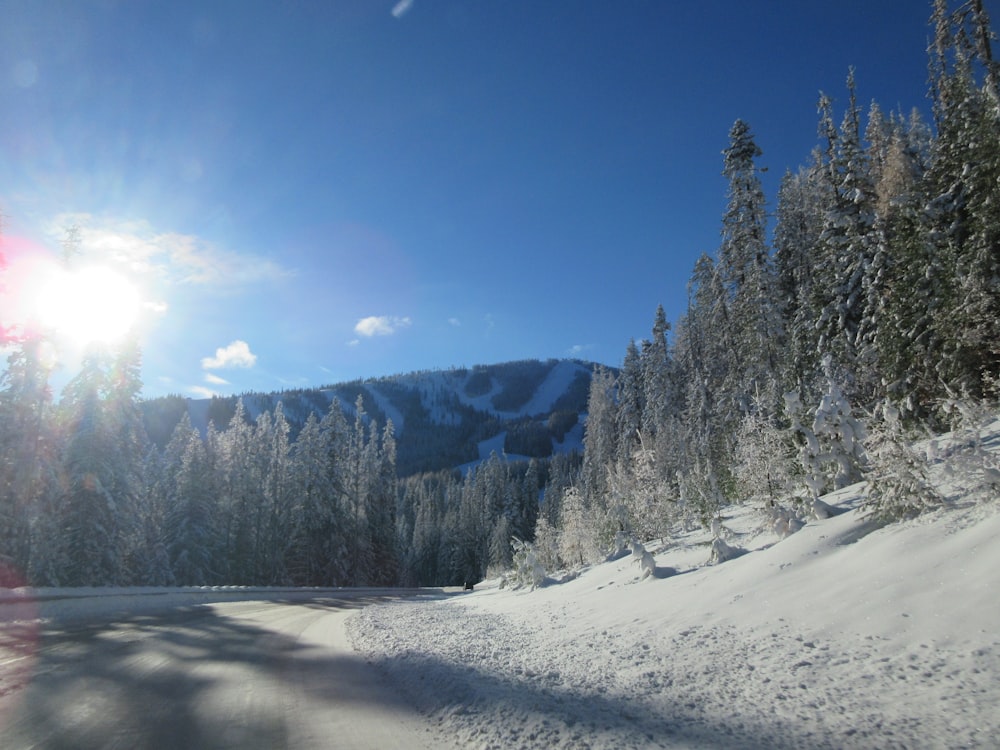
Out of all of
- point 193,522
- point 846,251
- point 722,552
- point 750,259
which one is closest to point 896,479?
point 722,552

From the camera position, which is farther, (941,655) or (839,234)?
(839,234)

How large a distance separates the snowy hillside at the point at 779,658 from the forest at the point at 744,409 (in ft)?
4.57

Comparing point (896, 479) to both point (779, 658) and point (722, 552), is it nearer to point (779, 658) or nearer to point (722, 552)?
point (779, 658)

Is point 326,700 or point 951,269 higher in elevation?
point 951,269

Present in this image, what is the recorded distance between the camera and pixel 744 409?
1069 inches

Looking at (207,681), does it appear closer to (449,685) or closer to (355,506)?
(449,685)

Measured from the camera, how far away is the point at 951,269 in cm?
1653

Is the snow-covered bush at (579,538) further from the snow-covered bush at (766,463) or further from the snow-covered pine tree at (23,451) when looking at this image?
the snow-covered pine tree at (23,451)

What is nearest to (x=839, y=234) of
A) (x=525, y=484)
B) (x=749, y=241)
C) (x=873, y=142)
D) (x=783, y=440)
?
(x=749, y=241)

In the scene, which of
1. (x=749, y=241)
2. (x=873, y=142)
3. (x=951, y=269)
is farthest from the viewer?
(x=873, y=142)

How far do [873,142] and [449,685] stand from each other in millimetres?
43677

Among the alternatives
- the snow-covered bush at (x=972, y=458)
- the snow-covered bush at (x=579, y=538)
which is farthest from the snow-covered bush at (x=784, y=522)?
the snow-covered bush at (x=579, y=538)

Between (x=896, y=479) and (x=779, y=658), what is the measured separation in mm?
3646

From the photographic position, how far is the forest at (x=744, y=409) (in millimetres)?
14594
